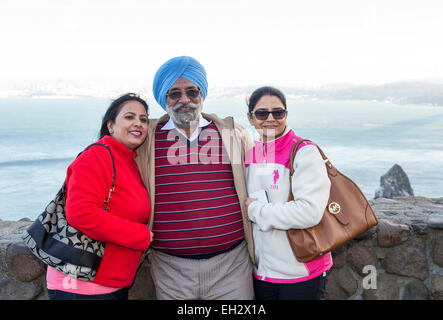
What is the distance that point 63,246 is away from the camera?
1.90 metres

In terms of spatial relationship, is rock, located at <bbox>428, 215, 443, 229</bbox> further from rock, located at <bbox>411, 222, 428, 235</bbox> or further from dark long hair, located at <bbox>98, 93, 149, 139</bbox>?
dark long hair, located at <bbox>98, 93, 149, 139</bbox>

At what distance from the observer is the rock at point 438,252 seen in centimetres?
271

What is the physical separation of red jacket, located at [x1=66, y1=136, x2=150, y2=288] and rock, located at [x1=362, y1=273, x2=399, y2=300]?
180 centimetres

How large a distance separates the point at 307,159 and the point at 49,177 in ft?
180

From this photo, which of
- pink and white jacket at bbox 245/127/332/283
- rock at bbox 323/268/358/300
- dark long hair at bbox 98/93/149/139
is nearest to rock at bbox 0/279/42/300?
dark long hair at bbox 98/93/149/139

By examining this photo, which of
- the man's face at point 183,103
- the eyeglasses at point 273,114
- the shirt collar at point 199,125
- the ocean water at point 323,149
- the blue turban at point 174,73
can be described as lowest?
the ocean water at point 323,149

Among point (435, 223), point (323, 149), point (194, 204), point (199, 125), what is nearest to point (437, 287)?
point (435, 223)

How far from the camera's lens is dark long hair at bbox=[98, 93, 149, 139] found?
2271 mm

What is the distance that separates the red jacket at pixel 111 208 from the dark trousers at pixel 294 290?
0.79m

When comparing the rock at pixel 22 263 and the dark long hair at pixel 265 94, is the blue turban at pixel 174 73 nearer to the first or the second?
the dark long hair at pixel 265 94

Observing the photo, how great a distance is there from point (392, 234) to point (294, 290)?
1063 mm

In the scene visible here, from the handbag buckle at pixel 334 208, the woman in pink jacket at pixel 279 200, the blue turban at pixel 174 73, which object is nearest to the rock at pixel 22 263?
the blue turban at pixel 174 73
